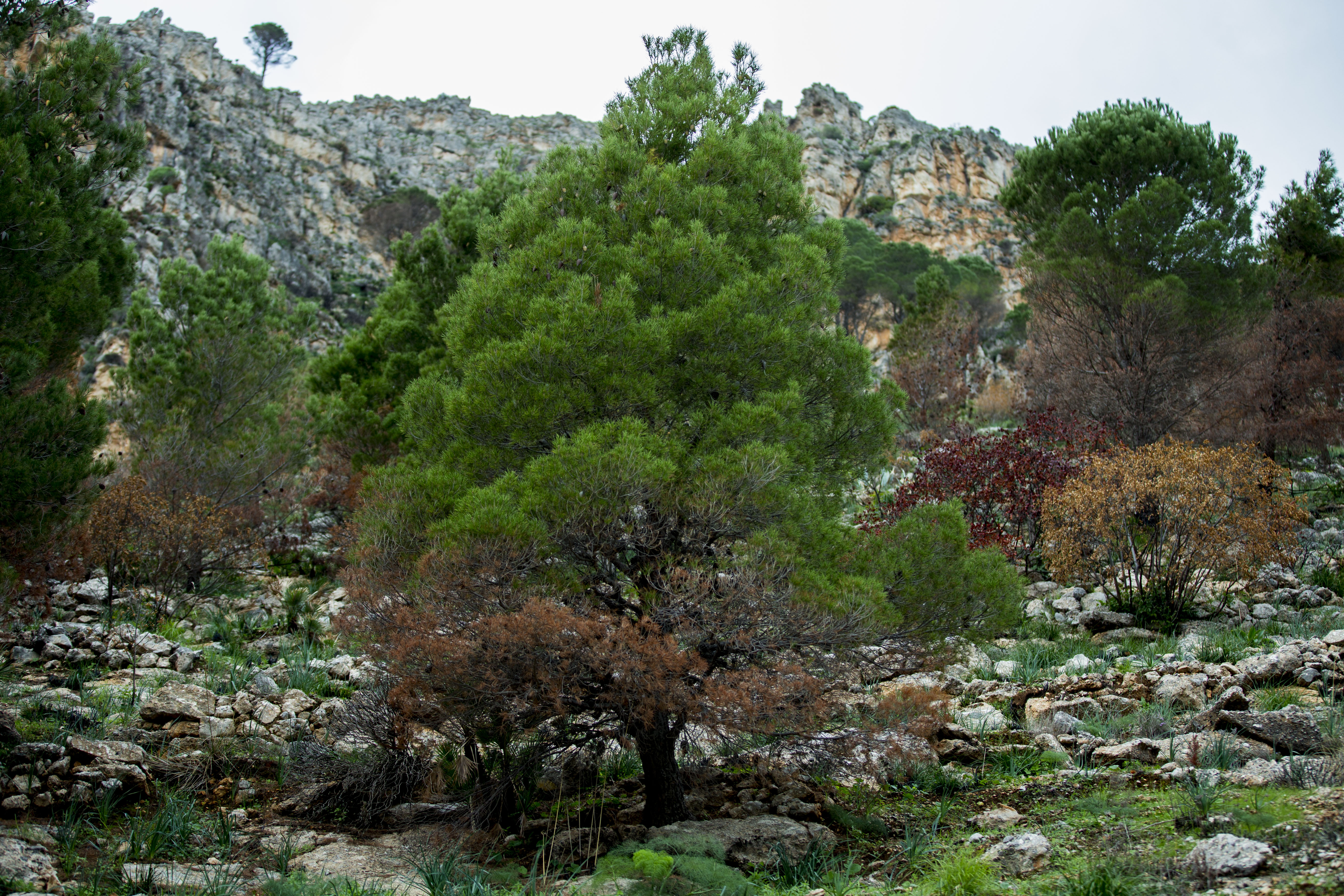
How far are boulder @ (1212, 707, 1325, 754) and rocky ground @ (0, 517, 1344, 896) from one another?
0.02 m

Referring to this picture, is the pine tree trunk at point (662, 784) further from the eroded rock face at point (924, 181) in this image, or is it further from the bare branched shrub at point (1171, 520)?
the eroded rock face at point (924, 181)

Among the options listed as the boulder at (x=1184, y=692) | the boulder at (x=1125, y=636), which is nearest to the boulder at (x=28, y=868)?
the boulder at (x=1184, y=692)

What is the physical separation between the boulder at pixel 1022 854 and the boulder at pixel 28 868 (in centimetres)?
462

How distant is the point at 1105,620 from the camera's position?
10688mm

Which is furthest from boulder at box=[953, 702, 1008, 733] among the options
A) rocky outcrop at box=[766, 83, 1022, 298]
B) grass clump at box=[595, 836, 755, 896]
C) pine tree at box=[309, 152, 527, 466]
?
rocky outcrop at box=[766, 83, 1022, 298]

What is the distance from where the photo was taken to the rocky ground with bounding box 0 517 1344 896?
4.30 m

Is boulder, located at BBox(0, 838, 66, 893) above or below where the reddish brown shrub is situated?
below

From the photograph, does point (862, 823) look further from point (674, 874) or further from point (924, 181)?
point (924, 181)

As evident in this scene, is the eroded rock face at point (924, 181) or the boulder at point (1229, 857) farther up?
the eroded rock face at point (924, 181)

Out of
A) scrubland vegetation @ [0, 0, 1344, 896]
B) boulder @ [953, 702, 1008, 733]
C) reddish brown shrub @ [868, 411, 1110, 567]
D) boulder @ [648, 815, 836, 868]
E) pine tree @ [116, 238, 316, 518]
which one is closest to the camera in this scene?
scrubland vegetation @ [0, 0, 1344, 896]

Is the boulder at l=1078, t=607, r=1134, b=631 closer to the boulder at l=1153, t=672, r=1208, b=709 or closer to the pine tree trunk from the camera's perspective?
the boulder at l=1153, t=672, r=1208, b=709

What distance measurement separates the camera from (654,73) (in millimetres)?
7852

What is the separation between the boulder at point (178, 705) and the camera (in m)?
7.04

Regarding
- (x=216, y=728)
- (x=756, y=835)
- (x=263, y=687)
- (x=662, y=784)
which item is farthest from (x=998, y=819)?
(x=263, y=687)
